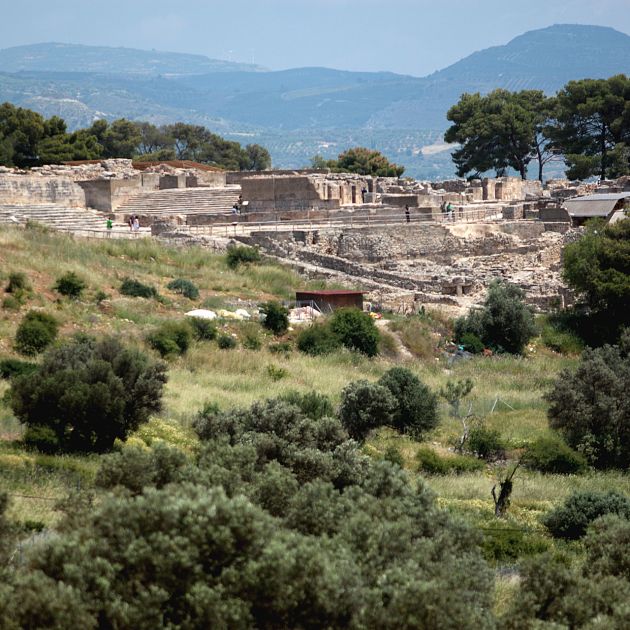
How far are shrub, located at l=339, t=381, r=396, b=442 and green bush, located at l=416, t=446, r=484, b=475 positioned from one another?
80cm

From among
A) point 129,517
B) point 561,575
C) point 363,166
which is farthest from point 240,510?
point 363,166

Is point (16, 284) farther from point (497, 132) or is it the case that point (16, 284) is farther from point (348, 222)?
point (497, 132)

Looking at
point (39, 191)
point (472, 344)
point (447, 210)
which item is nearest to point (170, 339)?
point (472, 344)

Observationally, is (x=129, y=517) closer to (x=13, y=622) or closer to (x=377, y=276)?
(x=13, y=622)

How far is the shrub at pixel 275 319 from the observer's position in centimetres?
2298

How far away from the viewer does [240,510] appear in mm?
8312

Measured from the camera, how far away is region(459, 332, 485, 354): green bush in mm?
24719

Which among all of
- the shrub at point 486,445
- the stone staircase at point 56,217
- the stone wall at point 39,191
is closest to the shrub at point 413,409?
the shrub at point 486,445

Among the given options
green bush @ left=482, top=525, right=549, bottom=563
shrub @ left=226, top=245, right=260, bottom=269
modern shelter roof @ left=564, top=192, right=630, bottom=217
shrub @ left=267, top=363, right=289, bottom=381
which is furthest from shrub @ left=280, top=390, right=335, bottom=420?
modern shelter roof @ left=564, top=192, right=630, bottom=217

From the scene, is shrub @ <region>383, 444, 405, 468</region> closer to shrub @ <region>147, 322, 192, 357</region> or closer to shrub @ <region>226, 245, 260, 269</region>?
shrub @ <region>147, 322, 192, 357</region>

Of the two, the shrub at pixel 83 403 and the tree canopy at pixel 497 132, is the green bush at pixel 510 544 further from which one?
the tree canopy at pixel 497 132

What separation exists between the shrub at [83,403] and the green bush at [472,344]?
10368 mm

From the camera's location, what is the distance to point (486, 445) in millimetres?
17875

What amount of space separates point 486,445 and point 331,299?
8.01 metres
